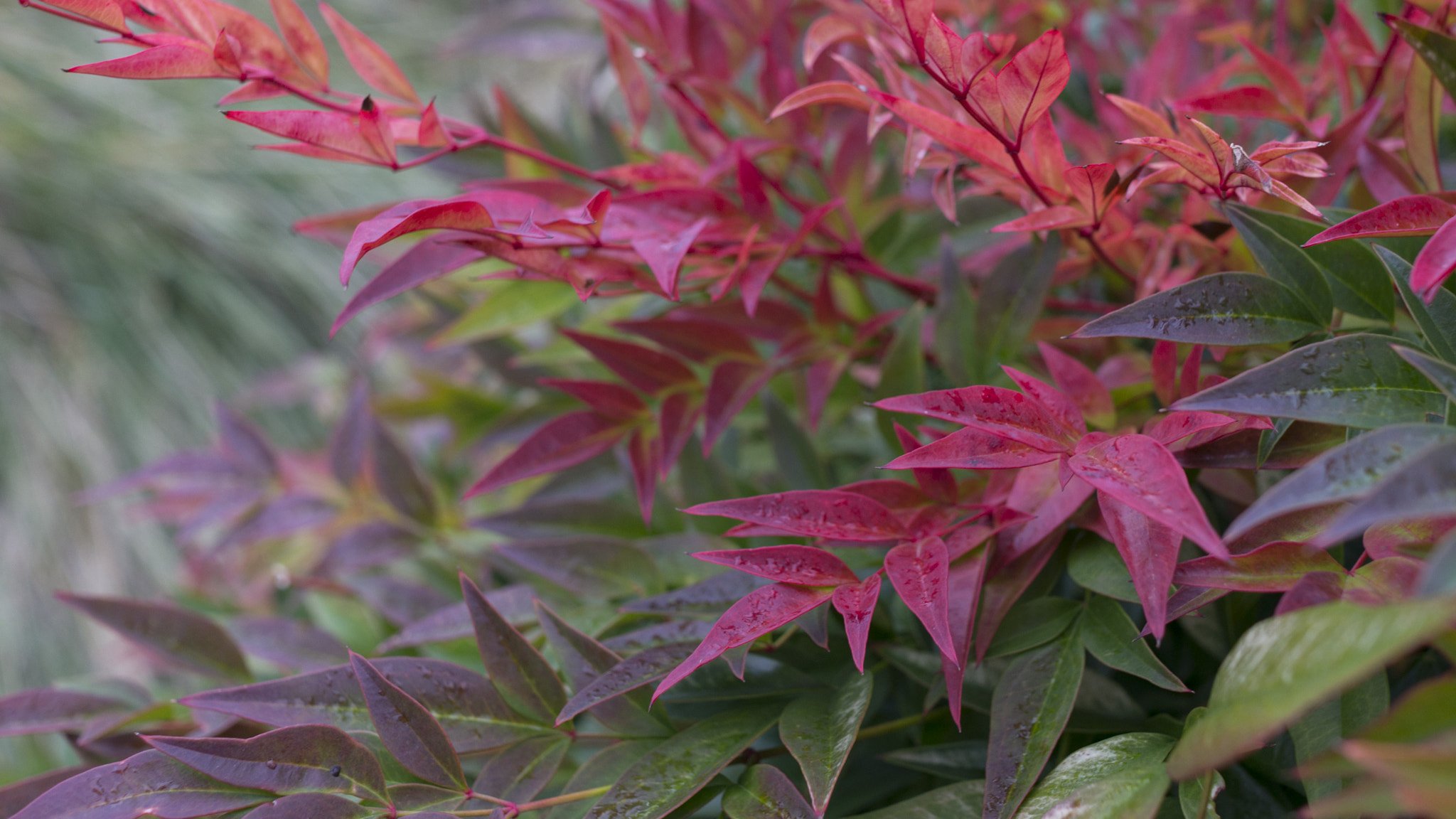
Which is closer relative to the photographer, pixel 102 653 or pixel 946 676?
pixel 946 676

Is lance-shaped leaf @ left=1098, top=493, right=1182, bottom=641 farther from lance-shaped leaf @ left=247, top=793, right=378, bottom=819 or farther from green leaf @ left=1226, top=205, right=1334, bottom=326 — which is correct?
lance-shaped leaf @ left=247, top=793, right=378, bottom=819

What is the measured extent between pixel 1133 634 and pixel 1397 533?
0.07 meters

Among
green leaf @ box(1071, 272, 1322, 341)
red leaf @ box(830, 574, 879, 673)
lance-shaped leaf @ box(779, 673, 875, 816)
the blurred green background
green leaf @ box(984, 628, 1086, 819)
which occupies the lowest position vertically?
the blurred green background

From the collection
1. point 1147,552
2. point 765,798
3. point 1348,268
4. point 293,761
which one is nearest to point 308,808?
point 293,761

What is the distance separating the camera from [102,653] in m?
0.79

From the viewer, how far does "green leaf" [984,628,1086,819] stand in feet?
0.71

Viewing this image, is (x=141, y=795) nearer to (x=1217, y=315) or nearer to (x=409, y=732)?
(x=409, y=732)

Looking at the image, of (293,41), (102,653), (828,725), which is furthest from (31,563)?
(828,725)

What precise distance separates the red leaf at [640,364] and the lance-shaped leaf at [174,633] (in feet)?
0.69

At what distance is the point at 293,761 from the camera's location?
0.23 meters

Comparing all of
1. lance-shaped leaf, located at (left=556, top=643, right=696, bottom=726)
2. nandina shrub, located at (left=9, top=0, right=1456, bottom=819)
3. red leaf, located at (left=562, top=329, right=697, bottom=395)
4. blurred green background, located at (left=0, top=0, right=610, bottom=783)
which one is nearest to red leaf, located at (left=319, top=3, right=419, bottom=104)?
nandina shrub, located at (left=9, top=0, right=1456, bottom=819)

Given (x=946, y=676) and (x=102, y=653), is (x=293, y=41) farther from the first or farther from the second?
(x=102, y=653)

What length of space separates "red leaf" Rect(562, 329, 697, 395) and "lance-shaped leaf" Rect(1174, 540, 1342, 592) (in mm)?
201

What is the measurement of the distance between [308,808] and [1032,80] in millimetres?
271
